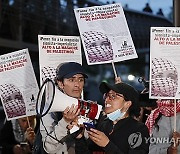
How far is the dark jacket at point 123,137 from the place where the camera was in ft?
8.56

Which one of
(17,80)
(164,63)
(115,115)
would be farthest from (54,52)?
(115,115)

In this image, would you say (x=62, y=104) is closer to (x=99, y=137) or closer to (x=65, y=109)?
(x=65, y=109)

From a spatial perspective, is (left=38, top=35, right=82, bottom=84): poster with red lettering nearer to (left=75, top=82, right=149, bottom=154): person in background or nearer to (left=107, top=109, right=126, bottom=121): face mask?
(left=75, top=82, right=149, bottom=154): person in background

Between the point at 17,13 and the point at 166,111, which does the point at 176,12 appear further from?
the point at 17,13

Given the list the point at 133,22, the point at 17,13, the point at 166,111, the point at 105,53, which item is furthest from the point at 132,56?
the point at 17,13

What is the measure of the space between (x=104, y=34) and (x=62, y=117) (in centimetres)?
104

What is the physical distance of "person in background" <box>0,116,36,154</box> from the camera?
465 centimetres

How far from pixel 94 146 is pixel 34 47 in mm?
7051

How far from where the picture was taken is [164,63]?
3.21m

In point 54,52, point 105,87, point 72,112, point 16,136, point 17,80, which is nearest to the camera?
point 72,112

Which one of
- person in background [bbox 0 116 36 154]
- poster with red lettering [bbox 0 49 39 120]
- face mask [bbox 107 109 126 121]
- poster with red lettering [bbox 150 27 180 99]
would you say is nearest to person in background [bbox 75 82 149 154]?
face mask [bbox 107 109 126 121]

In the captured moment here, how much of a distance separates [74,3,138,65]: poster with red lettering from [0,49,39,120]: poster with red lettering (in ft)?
1.65

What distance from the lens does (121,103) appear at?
2.76m

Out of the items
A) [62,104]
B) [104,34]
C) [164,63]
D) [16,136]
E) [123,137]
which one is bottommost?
[16,136]
